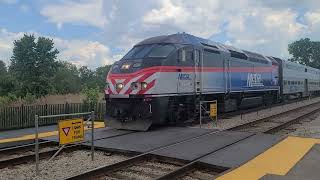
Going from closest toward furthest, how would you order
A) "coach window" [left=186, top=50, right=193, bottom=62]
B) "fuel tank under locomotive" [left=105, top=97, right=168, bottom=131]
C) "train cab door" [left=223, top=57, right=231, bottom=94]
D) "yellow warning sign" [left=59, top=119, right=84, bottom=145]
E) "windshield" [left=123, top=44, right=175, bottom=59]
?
"yellow warning sign" [left=59, top=119, right=84, bottom=145]
"fuel tank under locomotive" [left=105, top=97, right=168, bottom=131]
"windshield" [left=123, top=44, right=175, bottom=59]
"coach window" [left=186, top=50, right=193, bottom=62]
"train cab door" [left=223, top=57, right=231, bottom=94]

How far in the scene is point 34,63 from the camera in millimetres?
69438

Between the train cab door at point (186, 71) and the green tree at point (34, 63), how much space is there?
4897 cm

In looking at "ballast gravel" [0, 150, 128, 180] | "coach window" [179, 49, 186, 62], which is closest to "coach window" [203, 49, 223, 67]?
"coach window" [179, 49, 186, 62]

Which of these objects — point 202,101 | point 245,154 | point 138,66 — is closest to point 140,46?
point 138,66

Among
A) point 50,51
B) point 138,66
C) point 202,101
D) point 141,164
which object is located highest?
point 50,51

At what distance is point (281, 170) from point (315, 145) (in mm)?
3773

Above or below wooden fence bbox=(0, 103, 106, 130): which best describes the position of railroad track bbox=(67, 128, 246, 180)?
below

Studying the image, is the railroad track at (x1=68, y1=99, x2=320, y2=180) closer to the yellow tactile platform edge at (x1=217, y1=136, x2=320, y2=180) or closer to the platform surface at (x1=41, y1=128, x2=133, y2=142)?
the yellow tactile platform edge at (x1=217, y1=136, x2=320, y2=180)

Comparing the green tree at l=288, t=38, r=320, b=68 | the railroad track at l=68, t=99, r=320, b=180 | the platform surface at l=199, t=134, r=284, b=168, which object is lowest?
the railroad track at l=68, t=99, r=320, b=180

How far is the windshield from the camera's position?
16.6 m

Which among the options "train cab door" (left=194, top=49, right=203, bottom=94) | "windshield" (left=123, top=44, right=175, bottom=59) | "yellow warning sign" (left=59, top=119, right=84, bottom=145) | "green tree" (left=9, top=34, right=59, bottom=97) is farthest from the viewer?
"green tree" (left=9, top=34, right=59, bottom=97)

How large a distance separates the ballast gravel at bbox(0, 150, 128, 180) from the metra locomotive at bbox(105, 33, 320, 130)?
14.6ft

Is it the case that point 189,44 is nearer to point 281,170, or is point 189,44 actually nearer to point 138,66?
point 138,66

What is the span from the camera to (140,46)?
17766 mm
